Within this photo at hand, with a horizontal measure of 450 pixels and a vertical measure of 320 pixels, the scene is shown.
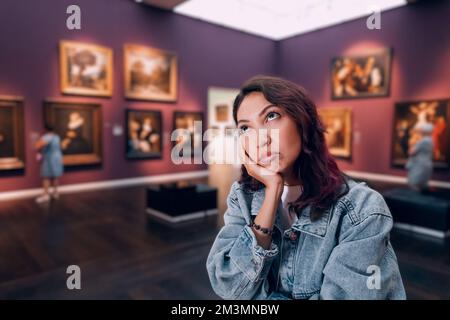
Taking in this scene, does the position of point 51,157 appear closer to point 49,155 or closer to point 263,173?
point 49,155

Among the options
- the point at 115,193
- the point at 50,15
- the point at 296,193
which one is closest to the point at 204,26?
the point at 50,15

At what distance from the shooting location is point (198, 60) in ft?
38.0

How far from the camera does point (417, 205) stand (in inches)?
A: 224

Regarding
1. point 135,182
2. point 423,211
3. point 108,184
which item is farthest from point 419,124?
point 108,184

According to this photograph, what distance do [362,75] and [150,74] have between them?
284 inches

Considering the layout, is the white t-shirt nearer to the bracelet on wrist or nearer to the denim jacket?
the denim jacket

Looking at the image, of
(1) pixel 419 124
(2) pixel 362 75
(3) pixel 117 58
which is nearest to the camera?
(3) pixel 117 58

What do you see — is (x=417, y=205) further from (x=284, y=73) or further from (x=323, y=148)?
(x=284, y=73)

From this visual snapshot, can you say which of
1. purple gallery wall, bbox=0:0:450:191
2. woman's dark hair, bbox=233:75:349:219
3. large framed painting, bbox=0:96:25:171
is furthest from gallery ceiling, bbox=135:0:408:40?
woman's dark hair, bbox=233:75:349:219

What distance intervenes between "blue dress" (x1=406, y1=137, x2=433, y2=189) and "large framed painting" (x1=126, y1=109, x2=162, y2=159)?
7434mm

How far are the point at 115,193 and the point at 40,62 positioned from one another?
3920mm

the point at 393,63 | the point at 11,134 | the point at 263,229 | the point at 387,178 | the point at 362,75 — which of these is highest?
the point at 393,63

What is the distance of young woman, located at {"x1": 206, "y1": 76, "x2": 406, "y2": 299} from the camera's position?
990 mm

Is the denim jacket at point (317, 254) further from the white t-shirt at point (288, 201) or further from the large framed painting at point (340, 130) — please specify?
the large framed painting at point (340, 130)
